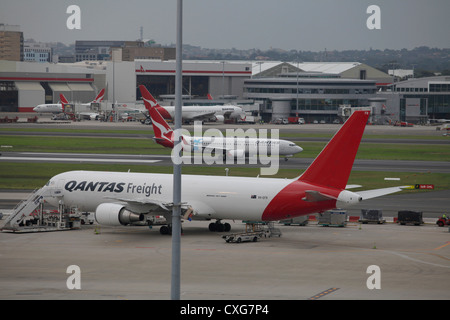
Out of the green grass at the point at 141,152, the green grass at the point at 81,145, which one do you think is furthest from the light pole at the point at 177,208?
the green grass at the point at 81,145

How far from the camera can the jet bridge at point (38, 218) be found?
181ft

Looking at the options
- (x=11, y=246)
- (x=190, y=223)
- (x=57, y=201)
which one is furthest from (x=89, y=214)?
(x=11, y=246)

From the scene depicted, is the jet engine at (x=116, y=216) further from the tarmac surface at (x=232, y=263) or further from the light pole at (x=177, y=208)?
the light pole at (x=177, y=208)

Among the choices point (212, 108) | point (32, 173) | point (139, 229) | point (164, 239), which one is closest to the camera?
point (164, 239)

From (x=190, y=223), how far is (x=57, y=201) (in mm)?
11032

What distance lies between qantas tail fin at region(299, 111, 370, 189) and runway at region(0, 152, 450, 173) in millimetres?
44949

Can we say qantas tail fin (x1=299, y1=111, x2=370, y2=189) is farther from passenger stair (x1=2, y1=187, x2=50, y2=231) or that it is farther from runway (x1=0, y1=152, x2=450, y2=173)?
runway (x1=0, y1=152, x2=450, y2=173)

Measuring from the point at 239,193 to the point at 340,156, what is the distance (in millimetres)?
7950

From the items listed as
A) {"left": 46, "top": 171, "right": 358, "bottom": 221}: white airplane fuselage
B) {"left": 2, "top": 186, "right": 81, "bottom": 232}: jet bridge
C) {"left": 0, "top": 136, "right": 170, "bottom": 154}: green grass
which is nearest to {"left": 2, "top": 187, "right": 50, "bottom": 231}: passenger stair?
{"left": 2, "top": 186, "right": 81, "bottom": 232}: jet bridge

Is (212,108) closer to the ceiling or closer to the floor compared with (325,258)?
closer to the ceiling

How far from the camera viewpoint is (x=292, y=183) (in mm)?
51688

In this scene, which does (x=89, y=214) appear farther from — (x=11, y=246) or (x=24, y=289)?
(x=24, y=289)

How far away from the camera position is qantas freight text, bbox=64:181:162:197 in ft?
181

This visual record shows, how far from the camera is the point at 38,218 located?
2253 inches
